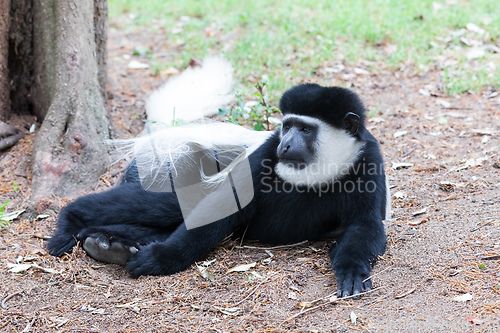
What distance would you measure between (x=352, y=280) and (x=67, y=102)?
2556 mm

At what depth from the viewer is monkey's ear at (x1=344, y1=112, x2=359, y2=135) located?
2.74 m

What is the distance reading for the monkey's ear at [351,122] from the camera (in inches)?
108

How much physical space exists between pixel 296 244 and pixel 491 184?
149 centimetres

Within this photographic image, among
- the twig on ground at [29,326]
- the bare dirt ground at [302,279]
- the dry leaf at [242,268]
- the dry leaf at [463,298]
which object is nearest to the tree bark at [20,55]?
the bare dirt ground at [302,279]

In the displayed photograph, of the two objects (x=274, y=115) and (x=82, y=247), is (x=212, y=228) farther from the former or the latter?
(x=274, y=115)

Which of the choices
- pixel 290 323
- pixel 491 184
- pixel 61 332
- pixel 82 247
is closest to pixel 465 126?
pixel 491 184

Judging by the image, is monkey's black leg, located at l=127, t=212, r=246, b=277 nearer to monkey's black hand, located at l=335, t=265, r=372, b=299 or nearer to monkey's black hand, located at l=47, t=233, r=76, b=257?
monkey's black hand, located at l=47, t=233, r=76, b=257

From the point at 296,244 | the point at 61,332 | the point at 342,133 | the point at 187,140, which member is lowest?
the point at 296,244

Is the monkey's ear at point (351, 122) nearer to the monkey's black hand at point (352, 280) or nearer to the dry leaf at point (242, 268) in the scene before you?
the monkey's black hand at point (352, 280)

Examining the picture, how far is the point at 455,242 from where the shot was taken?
279 centimetres

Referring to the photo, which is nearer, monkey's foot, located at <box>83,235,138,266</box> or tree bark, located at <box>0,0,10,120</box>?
monkey's foot, located at <box>83,235,138,266</box>

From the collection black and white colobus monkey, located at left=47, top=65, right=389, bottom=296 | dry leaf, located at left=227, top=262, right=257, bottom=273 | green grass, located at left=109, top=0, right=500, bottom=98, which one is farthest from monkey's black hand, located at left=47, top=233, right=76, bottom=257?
green grass, located at left=109, top=0, right=500, bottom=98

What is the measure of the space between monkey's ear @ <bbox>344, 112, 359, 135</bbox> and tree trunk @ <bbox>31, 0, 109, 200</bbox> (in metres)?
2.00

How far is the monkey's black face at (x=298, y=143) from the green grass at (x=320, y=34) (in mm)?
2031
